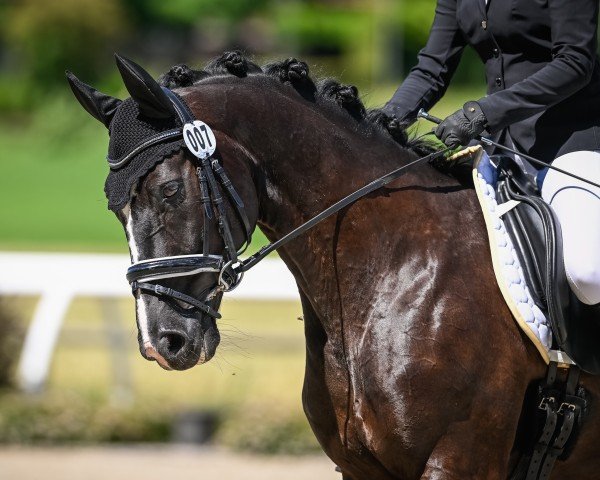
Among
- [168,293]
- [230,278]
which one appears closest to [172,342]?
[168,293]

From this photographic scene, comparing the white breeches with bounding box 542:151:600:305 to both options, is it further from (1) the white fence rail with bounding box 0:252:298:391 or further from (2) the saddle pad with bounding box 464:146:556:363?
(1) the white fence rail with bounding box 0:252:298:391

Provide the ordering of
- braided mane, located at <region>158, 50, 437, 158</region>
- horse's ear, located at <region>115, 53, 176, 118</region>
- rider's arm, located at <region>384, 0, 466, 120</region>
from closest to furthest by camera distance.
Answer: horse's ear, located at <region>115, 53, 176, 118</region> < braided mane, located at <region>158, 50, 437, 158</region> < rider's arm, located at <region>384, 0, 466, 120</region>

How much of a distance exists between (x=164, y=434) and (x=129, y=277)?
16.1ft

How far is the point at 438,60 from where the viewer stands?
4.00 m

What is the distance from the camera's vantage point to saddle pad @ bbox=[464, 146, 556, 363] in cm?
337

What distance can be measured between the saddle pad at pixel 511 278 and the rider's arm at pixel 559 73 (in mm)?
263

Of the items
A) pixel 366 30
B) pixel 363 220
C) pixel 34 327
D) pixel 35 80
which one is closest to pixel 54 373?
pixel 34 327

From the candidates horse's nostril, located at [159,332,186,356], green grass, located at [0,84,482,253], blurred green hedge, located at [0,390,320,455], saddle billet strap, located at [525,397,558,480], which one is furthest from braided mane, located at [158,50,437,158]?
green grass, located at [0,84,482,253]

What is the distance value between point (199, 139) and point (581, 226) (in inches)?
50.3

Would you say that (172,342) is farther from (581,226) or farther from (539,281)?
(581,226)

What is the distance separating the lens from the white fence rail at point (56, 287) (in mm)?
7727

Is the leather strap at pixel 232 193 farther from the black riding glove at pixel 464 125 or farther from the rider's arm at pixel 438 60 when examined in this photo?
the rider's arm at pixel 438 60

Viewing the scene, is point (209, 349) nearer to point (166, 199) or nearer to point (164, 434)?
point (166, 199)

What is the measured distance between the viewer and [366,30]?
2014 inches
